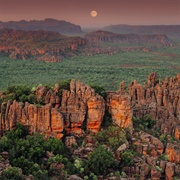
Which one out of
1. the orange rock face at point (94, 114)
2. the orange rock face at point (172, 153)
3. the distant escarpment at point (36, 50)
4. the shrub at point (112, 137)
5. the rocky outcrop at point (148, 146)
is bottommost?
the orange rock face at point (172, 153)

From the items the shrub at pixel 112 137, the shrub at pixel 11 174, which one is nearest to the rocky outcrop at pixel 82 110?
the shrub at pixel 112 137

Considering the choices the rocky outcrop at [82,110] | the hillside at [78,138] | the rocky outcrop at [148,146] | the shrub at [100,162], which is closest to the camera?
the hillside at [78,138]

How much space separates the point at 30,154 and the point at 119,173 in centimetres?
812

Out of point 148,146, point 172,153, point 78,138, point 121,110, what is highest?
point 121,110

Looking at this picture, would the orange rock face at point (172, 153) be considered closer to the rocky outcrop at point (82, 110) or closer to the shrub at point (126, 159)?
the shrub at point (126, 159)

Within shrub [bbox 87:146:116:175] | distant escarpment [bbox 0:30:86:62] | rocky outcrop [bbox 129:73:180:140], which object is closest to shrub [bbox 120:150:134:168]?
shrub [bbox 87:146:116:175]

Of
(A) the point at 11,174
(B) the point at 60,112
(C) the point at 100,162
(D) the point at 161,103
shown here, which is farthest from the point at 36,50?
(A) the point at 11,174

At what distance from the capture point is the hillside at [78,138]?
26.0 m

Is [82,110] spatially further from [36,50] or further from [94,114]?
[36,50]

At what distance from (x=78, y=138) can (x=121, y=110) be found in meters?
5.74

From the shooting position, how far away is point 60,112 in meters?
30.5

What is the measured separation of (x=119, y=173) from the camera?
2595 cm

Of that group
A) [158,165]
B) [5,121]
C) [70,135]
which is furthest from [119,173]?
[5,121]

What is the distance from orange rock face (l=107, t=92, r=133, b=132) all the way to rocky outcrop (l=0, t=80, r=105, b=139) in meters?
1.85
